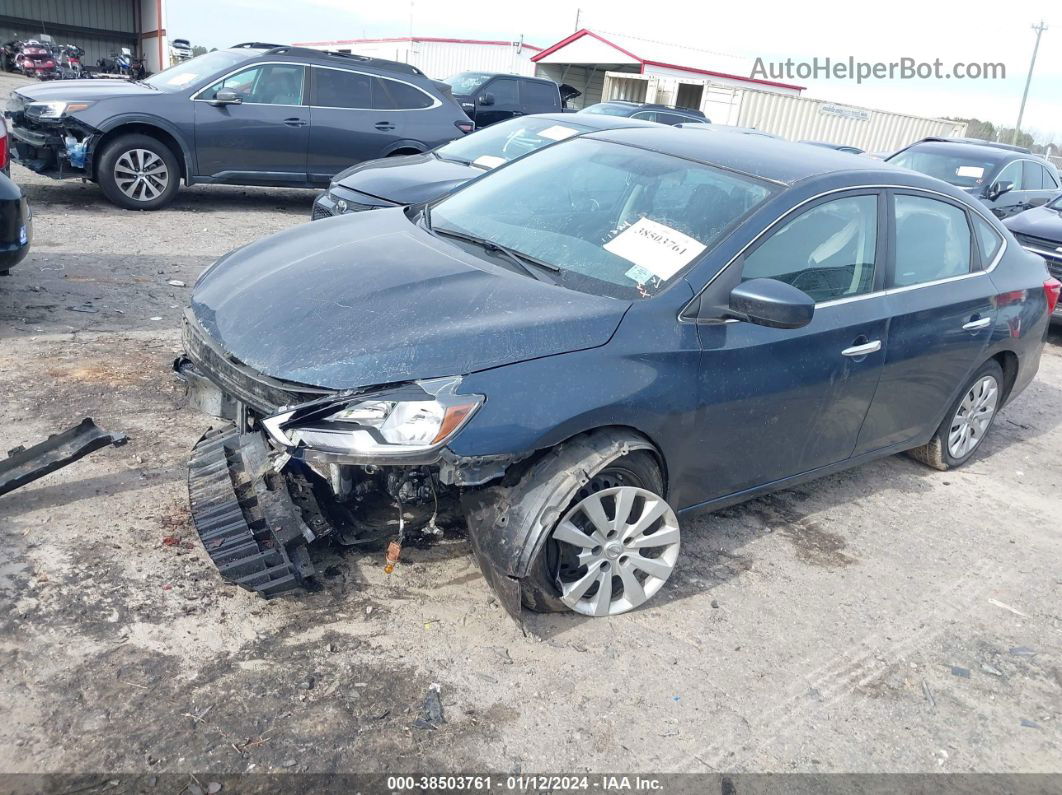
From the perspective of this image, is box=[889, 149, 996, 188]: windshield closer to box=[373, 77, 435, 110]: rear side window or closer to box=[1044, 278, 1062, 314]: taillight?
box=[373, 77, 435, 110]: rear side window

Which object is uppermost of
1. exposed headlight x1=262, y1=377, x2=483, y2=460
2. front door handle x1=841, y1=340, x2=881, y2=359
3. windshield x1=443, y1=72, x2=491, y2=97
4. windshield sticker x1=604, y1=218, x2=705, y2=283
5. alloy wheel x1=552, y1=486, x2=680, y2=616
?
windshield x1=443, y1=72, x2=491, y2=97

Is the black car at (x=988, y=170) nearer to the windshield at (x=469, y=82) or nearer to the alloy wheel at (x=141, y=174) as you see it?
the windshield at (x=469, y=82)

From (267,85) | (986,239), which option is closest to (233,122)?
(267,85)

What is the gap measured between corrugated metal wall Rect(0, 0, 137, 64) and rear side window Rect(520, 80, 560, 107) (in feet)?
84.9

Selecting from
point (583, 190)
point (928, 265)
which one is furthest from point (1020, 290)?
point (583, 190)

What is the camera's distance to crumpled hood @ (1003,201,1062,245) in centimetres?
892

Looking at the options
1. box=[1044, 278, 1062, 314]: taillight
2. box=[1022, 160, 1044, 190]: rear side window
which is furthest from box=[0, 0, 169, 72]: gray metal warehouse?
box=[1044, 278, 1062, 314]: taillight

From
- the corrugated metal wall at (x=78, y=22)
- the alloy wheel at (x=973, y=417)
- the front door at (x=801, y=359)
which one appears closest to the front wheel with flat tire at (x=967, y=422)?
the alloy wheel at (x=973, y=417)

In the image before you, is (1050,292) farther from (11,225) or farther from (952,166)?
(952,166)

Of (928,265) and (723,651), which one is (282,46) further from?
(723,651)

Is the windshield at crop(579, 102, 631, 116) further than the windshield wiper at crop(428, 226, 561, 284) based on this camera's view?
Yes

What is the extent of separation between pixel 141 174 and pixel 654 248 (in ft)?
24.8

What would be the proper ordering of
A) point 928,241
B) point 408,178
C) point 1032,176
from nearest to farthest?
point 928,241 → point 408,178 → point 1032,176

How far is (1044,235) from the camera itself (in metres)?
8.95
